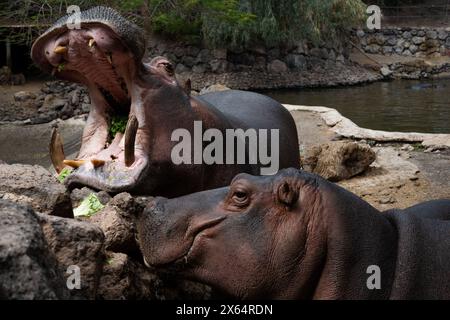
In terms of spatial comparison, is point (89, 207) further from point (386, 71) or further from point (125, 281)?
point (386, 71)

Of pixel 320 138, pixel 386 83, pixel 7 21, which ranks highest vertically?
pixel 7 21

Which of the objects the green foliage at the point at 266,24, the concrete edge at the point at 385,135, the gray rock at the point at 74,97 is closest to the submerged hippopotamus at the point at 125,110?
the concrete edge at the point at 385,135

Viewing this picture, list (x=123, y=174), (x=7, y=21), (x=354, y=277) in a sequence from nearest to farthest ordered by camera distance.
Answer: (x=354, y=277), (x=123, y=174), (x=7, y=21)

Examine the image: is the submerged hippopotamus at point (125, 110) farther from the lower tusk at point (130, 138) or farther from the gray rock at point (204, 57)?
the gray rock at point (204, 57)

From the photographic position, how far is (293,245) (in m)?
2.19

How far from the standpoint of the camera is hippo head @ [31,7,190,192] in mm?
3131

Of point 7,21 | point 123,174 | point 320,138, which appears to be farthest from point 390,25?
point 123,174

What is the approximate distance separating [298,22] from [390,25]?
6949 millimetres

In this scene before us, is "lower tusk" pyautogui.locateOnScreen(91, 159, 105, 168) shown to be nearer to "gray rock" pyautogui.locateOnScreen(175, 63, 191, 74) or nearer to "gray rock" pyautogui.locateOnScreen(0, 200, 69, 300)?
"gray rock" pyautogui.locateOnScreen(0, 200, 69, 300)

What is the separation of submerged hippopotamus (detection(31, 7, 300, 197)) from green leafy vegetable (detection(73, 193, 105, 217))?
0.58ft

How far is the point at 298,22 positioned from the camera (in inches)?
680

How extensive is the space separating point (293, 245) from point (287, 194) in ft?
0.59

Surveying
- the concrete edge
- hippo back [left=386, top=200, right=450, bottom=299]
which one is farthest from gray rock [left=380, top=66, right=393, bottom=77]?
hippo back [left=386, top=200, right=450, bottom=299]

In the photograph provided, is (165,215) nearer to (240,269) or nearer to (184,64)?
(240,269)
